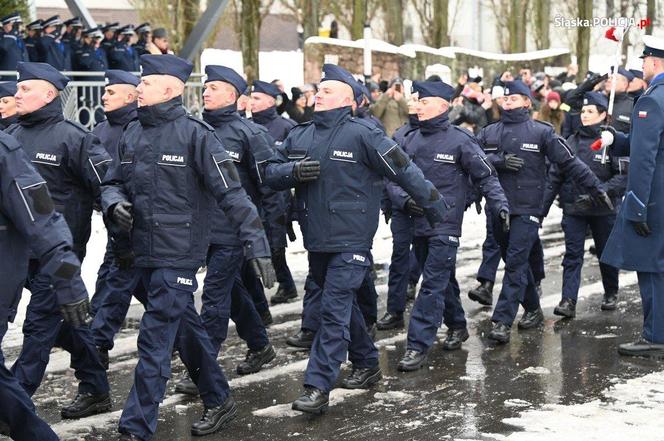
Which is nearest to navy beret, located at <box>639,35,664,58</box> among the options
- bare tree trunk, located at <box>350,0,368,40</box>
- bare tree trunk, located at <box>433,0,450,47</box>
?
bare tree trunk, located at <box>350,0,368,40</box>

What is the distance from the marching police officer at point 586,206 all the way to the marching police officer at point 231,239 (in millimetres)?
3064

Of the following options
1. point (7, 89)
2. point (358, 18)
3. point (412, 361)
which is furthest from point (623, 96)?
point (358, 18)

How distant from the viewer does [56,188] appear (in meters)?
8.04

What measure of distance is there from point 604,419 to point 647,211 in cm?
228

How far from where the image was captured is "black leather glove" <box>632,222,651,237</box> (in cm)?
928

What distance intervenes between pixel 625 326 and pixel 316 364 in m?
3.63

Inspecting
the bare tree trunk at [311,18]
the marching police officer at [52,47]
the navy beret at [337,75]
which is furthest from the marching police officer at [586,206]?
the bare tree trunk at [311,18]

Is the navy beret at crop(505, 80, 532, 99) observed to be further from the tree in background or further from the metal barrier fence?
the tree in background

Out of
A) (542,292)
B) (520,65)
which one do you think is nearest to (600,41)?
(520,65)

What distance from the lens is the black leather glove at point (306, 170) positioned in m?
7.86

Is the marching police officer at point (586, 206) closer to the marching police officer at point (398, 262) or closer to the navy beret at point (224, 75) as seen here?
the marching police officer at point (398, 262)

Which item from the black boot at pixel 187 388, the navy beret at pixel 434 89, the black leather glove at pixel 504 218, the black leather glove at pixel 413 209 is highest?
the navy beret at pixel 434 89

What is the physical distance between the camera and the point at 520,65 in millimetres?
36656

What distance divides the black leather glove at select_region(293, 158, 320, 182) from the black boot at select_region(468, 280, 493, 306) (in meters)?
3.84
